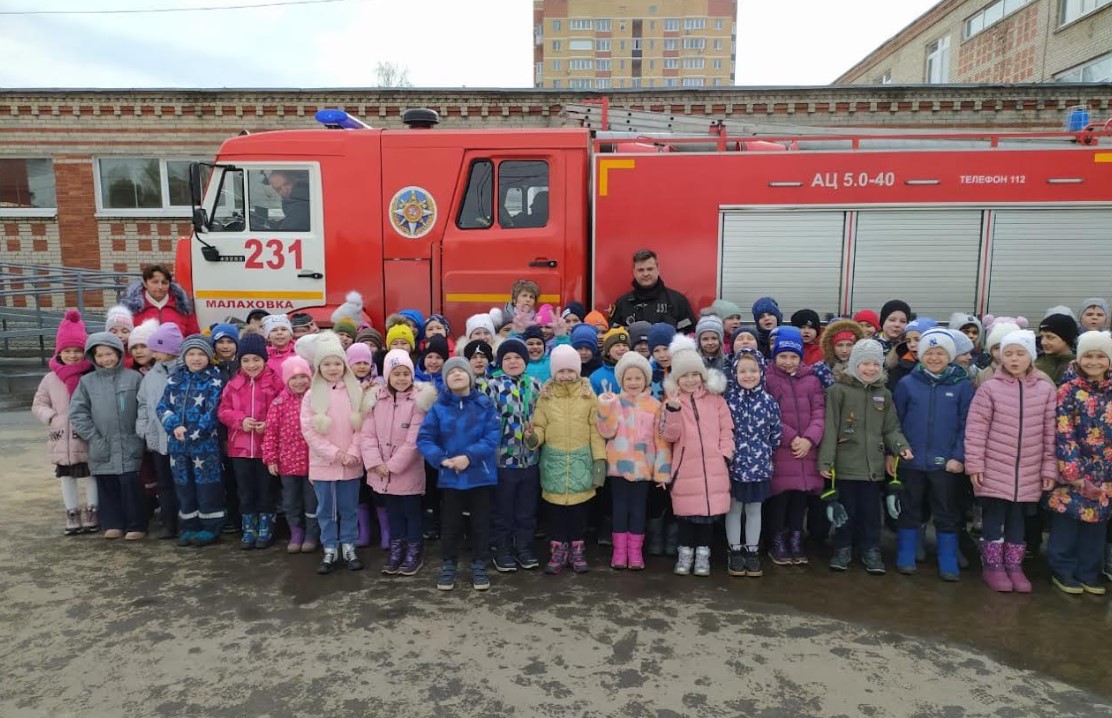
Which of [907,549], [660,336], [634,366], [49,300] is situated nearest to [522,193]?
[660,336]

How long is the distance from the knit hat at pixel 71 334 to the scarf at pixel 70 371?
4.7 inches

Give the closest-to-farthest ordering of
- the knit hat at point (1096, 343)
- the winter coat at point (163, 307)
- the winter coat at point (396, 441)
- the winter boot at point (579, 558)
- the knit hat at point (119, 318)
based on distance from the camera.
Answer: the knit hat at point (1096, 343), the winter coat at point (396, 441), the winter boot at point (579, 558), the knit hat at point (119, 318), the winter coat at point (163, 307)

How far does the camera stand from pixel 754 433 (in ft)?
14.5

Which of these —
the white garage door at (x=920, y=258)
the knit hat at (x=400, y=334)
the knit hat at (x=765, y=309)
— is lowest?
the knit hat at (x=400, y=334)

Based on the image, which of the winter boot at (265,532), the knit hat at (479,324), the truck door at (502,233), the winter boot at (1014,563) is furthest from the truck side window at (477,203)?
the winter boot at (1014,563)

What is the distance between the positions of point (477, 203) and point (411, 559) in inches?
124

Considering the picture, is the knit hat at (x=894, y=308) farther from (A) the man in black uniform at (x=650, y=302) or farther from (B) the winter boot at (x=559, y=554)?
(B) the winter boot at (x=559, y=554)

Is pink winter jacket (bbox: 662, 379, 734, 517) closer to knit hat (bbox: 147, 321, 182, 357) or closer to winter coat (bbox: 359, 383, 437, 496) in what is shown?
winter coat (bbox: 359, 383, 437, 496)

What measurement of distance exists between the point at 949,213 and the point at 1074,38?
1749cm

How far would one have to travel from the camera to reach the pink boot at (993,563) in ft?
14.1

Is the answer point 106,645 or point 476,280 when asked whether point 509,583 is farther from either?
point 476,280

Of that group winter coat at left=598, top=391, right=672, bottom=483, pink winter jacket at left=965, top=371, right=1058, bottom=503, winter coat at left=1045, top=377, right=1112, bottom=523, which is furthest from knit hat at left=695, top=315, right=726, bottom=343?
winter coat at left=1045, top=377, right=1112, bottom=523

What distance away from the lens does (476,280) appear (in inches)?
242

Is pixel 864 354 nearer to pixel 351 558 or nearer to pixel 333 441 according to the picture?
pixel 333 441
